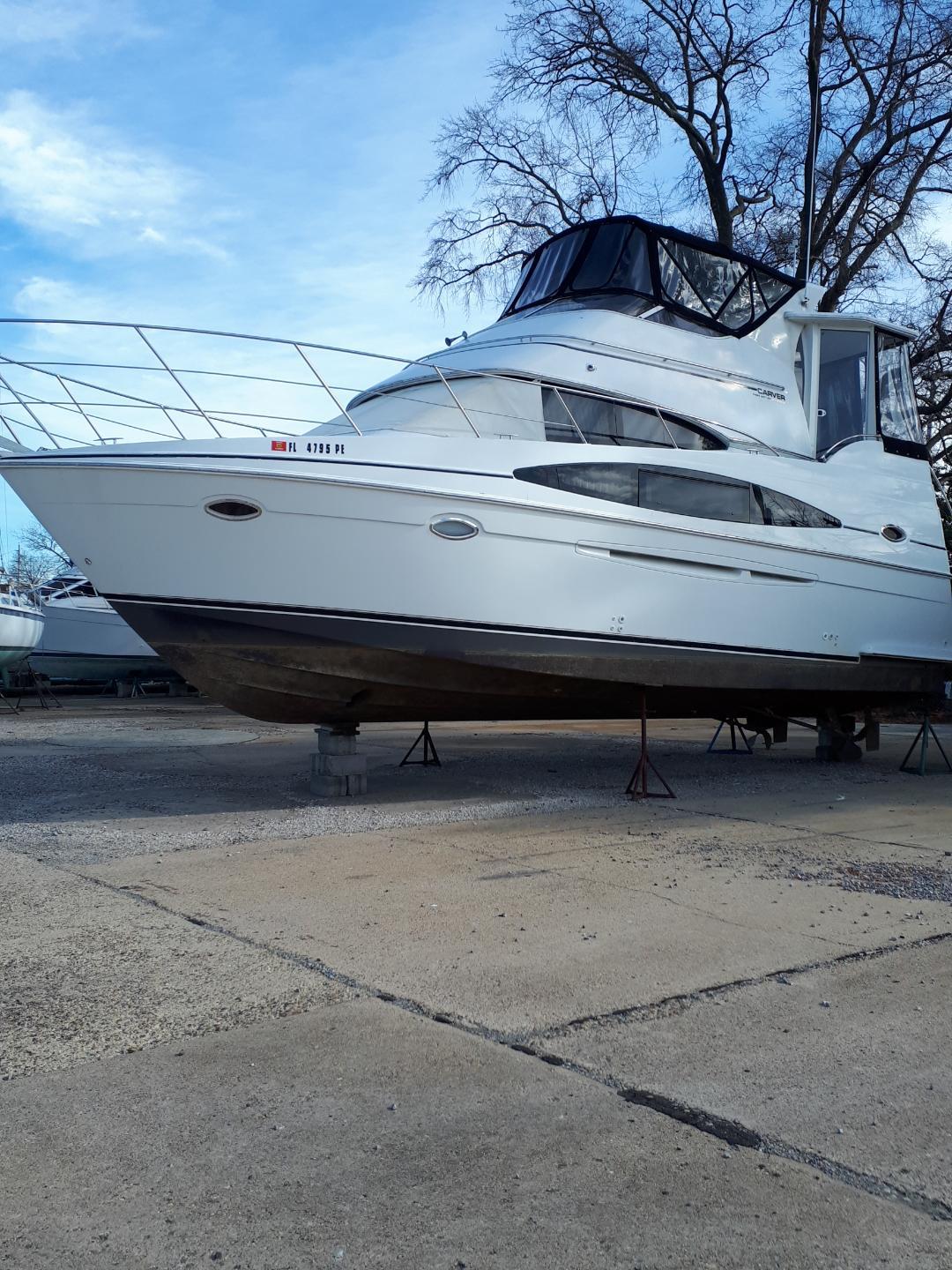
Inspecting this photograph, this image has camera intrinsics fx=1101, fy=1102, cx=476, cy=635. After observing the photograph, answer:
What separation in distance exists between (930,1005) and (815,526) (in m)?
6.10

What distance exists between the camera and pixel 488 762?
10.8 metres

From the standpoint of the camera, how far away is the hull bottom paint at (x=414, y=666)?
741cm

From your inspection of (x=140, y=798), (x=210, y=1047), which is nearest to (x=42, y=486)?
(x=140, y=798)

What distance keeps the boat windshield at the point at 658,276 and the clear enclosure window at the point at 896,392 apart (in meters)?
1.14

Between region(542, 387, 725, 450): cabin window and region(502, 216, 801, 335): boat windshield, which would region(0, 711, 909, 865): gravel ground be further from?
region(502, 216, 801, 335): boat windshield

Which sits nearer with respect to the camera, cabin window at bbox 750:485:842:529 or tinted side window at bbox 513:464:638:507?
tinted side window at bbox 513:464:638:507

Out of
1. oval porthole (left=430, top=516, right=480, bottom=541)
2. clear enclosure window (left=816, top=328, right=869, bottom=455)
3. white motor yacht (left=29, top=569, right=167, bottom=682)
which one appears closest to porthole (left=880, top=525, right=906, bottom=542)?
clear enclosure window (left=816, top=328, right=869, bottom=455)

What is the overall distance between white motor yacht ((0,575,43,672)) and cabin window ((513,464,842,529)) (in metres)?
15.9

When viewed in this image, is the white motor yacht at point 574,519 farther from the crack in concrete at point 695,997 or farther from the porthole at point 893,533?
the crack in concrete at point 695,997

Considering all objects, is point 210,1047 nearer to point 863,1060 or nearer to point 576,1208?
point 576,1208

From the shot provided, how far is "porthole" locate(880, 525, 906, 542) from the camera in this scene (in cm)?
999

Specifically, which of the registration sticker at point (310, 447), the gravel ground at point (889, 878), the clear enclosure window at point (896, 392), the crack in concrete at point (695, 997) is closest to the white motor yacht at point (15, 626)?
the registration sticker at point (310, 447)

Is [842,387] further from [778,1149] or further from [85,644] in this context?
[85,644]

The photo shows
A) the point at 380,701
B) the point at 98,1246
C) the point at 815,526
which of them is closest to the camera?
the point at 98,1246
